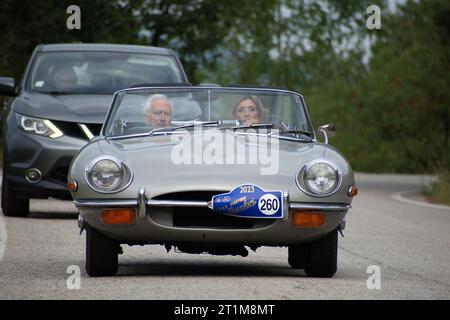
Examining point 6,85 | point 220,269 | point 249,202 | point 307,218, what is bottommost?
point 220,269

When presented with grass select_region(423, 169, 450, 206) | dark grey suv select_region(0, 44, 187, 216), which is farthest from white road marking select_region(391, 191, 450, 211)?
dark grey suv select_region(0, 44, 187, 216)

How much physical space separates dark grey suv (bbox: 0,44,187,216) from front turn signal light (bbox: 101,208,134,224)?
487 centimetres

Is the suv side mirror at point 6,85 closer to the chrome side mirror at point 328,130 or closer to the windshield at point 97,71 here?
the windshield at point 97,71

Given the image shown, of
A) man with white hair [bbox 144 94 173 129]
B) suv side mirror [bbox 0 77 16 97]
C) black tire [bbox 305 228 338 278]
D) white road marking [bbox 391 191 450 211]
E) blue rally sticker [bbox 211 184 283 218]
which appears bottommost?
white road marking [bbox 391 191 450 211]

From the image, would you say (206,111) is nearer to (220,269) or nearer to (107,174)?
(220,269)

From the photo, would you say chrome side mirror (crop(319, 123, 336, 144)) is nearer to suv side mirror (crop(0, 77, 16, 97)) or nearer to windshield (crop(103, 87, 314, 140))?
windshield (crop(103, 87, 314, 140))

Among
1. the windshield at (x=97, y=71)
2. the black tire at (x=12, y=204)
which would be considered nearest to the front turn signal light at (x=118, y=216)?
the black tire at (x=12, y=204)

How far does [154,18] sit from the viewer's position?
104 ft

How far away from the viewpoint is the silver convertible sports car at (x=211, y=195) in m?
8.56

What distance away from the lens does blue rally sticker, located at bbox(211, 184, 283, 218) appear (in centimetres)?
850

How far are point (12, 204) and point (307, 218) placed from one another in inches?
258

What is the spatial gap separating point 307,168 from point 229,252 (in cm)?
84

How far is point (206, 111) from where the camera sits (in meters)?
9.72

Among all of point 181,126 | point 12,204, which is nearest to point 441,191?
point 12,204
